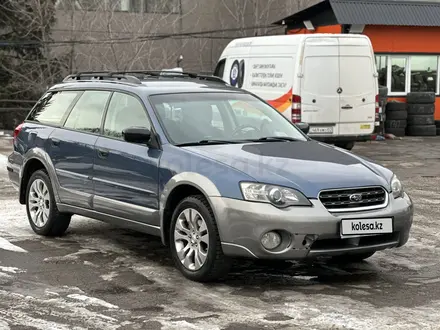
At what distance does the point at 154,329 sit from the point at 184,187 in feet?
5.40

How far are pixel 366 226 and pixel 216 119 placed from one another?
1.87 metres

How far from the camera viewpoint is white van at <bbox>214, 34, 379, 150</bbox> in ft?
52.9

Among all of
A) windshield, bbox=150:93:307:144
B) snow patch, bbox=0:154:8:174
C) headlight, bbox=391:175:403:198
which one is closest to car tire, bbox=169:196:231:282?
windshield, bbox=150:93:307:144

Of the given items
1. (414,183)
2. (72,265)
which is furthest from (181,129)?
(414,183)

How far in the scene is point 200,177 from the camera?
20.6 feet

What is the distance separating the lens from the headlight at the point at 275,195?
5.97 m

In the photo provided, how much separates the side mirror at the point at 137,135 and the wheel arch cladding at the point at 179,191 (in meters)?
0.53

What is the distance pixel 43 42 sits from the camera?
3066 centimetres

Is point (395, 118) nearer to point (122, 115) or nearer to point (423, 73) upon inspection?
point (423, 73)

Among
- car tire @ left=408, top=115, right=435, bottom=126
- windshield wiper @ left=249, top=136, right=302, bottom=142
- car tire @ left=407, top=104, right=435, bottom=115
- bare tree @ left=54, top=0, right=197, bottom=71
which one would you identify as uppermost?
bare tree @ left=54, top=0, right=197, bottom=71

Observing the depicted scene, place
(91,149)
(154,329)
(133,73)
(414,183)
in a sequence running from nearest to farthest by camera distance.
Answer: (154,329) → (91,149) → (133,73) → (414,183)

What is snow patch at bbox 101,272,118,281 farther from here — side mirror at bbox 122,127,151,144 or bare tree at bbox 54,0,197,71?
bare tree at bbox 54,0,197,71

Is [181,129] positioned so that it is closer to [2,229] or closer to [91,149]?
[91,149]

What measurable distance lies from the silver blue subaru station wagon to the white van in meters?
7.98
